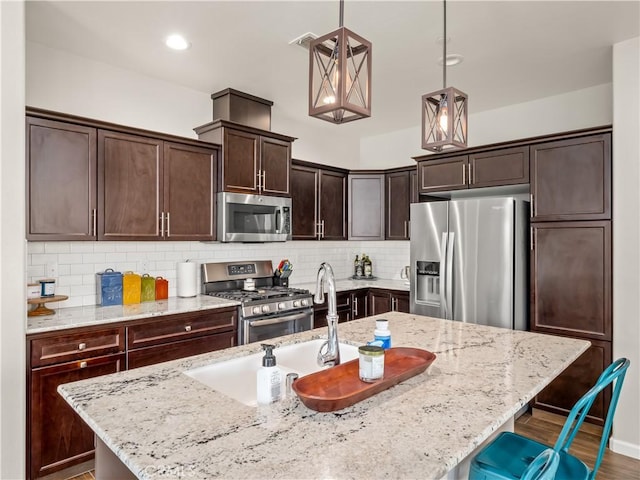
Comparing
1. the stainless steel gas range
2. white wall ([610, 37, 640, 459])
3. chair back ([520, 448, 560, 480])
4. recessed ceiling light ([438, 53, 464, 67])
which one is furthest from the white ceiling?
chair back ([520, 448, 560, 480])

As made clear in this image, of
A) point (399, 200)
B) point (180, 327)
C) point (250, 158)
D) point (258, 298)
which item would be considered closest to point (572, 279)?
point (399, 200)

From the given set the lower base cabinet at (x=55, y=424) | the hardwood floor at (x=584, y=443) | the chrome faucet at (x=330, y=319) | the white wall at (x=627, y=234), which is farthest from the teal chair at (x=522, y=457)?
the lower base cabinet at (x=55, y=424)

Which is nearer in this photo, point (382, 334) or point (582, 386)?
point (382, 334)

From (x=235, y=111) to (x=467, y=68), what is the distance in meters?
1.95

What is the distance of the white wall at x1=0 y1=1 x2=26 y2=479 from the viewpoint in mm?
1953

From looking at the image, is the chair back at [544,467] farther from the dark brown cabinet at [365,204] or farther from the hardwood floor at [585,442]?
the dark brown cabinet at [365,204]

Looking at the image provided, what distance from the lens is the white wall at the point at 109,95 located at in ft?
9.40

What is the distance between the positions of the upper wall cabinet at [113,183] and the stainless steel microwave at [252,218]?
0.12 m

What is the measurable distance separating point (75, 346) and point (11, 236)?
0.83 meters

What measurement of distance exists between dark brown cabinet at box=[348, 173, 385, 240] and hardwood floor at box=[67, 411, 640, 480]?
235 cm

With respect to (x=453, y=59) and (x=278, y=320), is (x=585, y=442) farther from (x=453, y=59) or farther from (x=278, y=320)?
(x=453, y=59)

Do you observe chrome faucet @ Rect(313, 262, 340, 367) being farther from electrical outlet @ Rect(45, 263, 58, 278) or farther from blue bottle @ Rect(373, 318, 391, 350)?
electrical outlet @ Rect(45, 263, 58, 278)

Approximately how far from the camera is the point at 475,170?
3.72 metres

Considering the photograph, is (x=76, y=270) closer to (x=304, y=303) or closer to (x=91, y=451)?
(x=91, y=451)
